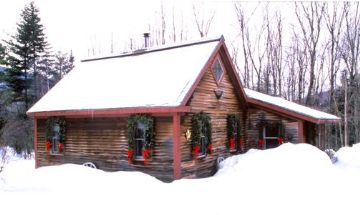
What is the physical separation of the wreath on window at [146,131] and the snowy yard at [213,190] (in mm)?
1278

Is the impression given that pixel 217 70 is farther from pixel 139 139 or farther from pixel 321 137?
pixel 321 137

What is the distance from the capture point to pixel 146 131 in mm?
13812

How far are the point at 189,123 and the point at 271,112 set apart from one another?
18.9ft

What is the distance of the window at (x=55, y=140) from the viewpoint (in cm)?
1698

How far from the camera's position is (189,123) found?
47.4ft

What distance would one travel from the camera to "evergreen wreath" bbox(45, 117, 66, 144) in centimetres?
1645

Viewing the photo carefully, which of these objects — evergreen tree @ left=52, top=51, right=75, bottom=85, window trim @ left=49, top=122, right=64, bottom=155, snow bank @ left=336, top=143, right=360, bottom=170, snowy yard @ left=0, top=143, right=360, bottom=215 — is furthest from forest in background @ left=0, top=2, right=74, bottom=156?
snow bank @ left=336, top=143, right=360, bottom=170

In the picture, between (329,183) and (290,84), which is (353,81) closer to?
(290,84)

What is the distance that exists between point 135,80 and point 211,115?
3.76m

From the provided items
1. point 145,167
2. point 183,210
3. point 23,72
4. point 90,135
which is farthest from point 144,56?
point 23,72

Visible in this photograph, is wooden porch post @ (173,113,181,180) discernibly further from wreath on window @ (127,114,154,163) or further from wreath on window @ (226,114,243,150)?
wreath on window @ (226,114,243,150)

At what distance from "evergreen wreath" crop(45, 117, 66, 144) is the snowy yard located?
2.66 meters

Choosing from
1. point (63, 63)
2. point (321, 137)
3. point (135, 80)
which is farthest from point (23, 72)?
point (321, 137)

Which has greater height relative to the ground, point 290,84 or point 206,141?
point 290,84
